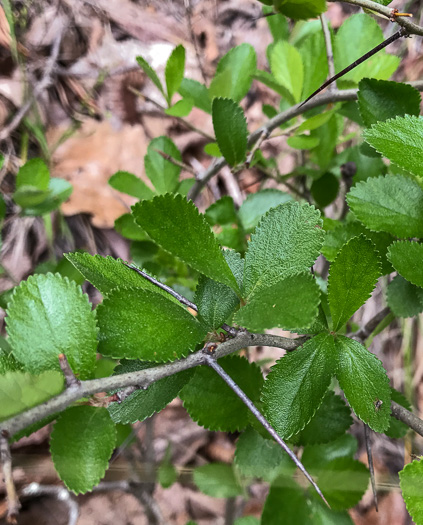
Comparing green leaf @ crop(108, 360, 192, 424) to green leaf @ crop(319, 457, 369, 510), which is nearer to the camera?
green leaf @ crop(108, 360, 192, 424)

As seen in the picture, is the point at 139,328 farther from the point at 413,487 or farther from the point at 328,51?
the point at 328,51

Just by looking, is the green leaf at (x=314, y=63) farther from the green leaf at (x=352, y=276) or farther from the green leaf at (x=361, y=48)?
the green leaf at (x=352, y=276)

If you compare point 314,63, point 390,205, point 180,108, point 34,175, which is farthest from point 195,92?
point 390,205

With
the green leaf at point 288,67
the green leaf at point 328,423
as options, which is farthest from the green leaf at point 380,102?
the green leaf at point 328,423

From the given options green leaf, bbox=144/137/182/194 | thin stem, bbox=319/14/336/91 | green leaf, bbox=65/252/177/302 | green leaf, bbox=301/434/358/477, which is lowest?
green leaf, bbox=301/434/358/477

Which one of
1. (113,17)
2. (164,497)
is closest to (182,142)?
(113,17)

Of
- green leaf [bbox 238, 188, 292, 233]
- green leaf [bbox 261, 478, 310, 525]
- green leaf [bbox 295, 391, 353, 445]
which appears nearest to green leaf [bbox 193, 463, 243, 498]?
green leaf [bbox 261, 478, 310, 525]

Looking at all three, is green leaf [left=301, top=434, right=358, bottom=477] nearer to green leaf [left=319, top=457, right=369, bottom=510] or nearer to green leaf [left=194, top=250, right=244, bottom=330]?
green leaf [left=319, top=457, right=369, bottom=510]
